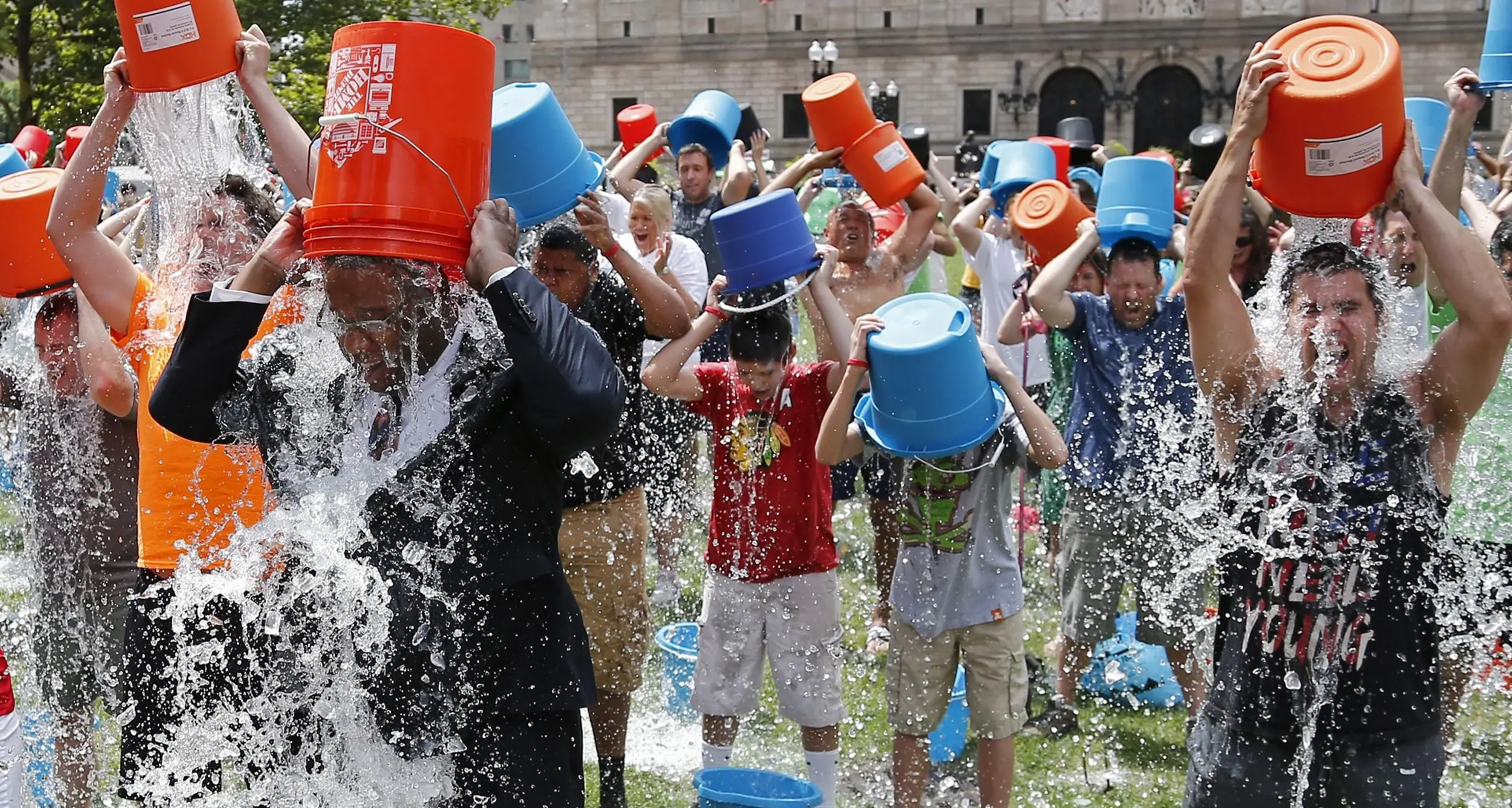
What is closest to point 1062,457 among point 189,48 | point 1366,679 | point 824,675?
point 824,675

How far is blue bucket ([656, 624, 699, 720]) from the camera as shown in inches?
203

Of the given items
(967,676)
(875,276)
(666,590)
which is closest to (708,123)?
(875,276)

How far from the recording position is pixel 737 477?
168 inches

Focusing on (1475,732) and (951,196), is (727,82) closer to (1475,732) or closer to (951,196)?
(951,196)

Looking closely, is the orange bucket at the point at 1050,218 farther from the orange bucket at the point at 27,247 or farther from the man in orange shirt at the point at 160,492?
the orange bucket at the point at 27,247

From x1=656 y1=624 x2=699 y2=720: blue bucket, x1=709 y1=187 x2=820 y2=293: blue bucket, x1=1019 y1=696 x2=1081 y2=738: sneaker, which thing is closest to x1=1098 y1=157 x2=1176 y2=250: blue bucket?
x1=709 y1=187 x2=820 y2=293: blue bucket

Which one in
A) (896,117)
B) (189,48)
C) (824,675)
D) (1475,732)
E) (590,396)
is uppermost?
(189,48)

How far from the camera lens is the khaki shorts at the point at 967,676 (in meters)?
3.99

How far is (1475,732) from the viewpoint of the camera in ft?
15.5

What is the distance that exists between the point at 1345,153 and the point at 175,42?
2476 millimetres

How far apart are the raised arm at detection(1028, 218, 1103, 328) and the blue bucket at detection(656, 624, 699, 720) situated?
176 cm

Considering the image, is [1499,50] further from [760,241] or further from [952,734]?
[952,734]

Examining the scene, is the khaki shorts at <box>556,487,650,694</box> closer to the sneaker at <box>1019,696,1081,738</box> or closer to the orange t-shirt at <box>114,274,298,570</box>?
the orange t-shirt at <box>114,274,298,570</box>

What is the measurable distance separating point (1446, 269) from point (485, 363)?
1.85 metres
